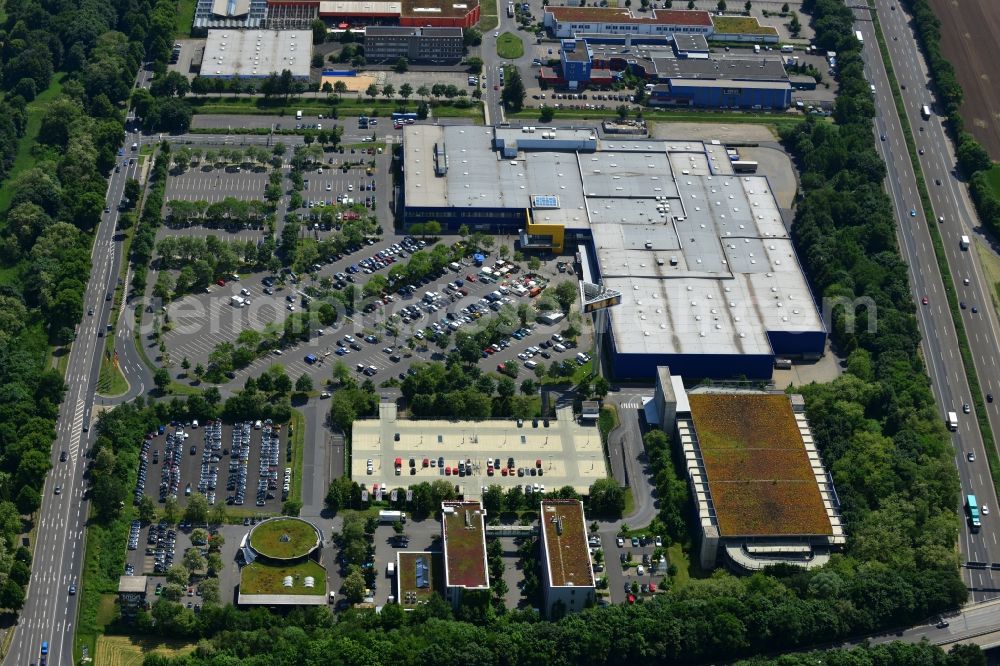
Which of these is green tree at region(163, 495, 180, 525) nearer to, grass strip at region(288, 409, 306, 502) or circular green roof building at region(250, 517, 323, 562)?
circular green roof building at region(250, 517, 323, 562)

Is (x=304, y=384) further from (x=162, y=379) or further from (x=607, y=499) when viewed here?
(x=607, y=499)

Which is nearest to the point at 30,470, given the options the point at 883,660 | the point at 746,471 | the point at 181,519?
the point at 181,519

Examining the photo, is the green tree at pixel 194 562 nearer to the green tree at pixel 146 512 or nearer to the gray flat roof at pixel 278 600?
the gray flat roof at pixel 278 600

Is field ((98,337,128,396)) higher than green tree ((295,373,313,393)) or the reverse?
higher

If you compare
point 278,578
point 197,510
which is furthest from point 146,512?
point 278,578

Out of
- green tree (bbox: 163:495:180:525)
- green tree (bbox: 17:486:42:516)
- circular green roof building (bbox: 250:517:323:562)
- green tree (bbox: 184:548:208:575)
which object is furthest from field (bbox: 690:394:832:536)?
green tree (bbox: 17:486:42:516)

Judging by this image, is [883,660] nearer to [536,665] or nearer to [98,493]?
[536,665]
